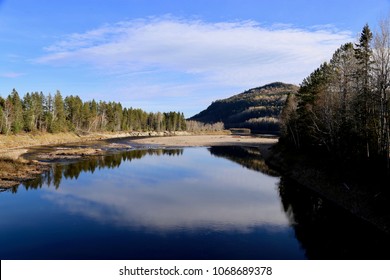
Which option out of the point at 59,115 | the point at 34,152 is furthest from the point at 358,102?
→ the point at 59,115

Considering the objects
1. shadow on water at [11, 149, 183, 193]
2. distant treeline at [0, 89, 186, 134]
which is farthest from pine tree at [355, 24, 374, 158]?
distant treeline at [0, 89, 186, 134]

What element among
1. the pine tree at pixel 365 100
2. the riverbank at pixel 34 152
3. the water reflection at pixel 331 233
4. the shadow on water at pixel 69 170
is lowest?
the water reflection at pixel 331 233

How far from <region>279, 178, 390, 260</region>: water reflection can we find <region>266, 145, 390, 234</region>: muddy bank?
2.65 ft

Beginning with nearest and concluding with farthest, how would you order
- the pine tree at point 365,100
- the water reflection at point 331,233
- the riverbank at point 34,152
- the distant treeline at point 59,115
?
the water reflection at point 331,233 → the pine tree at point 365,100 → the riverbank at point 34,152 → the distant treeline at point 59,115

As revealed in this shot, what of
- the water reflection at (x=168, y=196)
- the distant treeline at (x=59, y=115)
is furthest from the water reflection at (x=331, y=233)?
the distant treeline at (x=59, y=115)

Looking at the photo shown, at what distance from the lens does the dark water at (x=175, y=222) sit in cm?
Result: 2211

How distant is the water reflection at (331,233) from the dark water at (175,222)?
71 mm

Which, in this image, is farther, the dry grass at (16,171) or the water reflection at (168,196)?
the dry grass at (16,171)

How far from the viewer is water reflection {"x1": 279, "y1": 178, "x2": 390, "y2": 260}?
2205 cm

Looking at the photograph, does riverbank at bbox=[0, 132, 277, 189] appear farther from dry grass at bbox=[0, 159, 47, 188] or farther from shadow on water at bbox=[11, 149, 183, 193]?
shadow on water at bbox=[11, 149, 183, 193]

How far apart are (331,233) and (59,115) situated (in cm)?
12363

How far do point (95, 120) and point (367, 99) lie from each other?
14012 centimetres

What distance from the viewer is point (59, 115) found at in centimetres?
12812

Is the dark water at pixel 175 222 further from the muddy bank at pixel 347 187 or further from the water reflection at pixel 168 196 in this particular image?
the muddy bank at pixel 347 187
